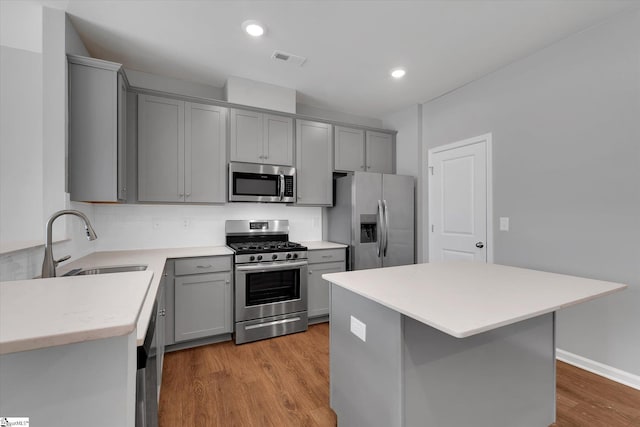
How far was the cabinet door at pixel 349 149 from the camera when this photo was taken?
12.5 ft

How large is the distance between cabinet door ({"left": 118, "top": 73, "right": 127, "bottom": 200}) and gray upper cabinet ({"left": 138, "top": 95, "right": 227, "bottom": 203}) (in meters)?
0.17

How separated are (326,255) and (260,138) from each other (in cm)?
158

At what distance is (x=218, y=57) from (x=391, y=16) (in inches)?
65.3

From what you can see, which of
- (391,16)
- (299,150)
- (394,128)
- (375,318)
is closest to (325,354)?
(375,318)

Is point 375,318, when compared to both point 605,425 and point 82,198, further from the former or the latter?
point 82,198

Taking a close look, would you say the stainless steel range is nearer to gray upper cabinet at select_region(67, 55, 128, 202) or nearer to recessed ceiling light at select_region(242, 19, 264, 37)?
gray upper cabinet at select_region(67, 55, 128, 202)

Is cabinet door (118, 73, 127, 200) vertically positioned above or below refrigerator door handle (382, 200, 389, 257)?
above

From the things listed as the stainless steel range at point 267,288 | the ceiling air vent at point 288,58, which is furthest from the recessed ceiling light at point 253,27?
the stainless steel range at point 267,288

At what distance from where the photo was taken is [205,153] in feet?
10.0

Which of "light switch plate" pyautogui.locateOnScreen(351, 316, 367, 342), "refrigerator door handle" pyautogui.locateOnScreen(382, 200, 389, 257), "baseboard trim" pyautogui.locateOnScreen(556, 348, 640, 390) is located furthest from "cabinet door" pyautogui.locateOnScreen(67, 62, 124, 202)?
"baseboard trim" pyautogui.locateOnScreen(556, 348, 640, 390)

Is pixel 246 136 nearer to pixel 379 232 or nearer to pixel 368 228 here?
pixel 368 228

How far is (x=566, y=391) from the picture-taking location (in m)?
2.11

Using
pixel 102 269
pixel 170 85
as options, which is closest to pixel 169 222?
pixel 102 269

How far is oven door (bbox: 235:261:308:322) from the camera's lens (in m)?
2.90
